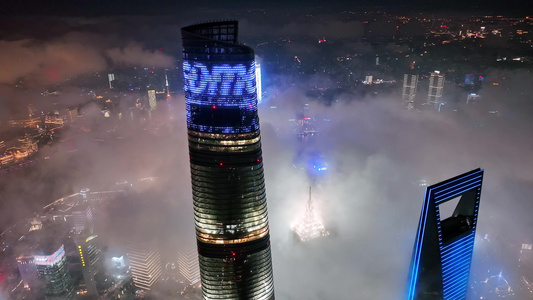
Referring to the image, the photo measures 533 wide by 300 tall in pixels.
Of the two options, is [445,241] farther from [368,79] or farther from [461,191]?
[368,79]

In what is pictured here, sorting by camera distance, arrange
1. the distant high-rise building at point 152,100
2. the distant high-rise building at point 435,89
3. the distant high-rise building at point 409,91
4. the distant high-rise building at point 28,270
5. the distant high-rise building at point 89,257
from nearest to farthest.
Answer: the distant high-rise building at point 435,89, the distant high-rise building at point 409,91, the distant high-rise building at point 28,270, the distant high-rise building at point 152,100, the distant high-rise building at point 89,257

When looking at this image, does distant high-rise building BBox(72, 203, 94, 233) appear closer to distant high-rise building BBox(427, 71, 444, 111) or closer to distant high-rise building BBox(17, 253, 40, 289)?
distant high-rise building BBox(17, 253, 40, 289)

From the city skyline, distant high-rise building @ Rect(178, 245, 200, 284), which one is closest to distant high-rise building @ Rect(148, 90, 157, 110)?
the city skyline

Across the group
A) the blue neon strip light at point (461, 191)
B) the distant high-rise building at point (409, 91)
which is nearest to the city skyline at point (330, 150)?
the distant high-rise building at point (409, 91)

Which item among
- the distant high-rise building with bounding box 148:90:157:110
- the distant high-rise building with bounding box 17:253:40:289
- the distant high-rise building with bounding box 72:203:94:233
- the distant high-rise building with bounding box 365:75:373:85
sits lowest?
the distant high-rise building with bounding box 17:253:40:289

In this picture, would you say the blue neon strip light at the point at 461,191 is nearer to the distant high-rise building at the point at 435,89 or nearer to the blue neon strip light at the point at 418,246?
the blue neon strip light at the point at 418,246
